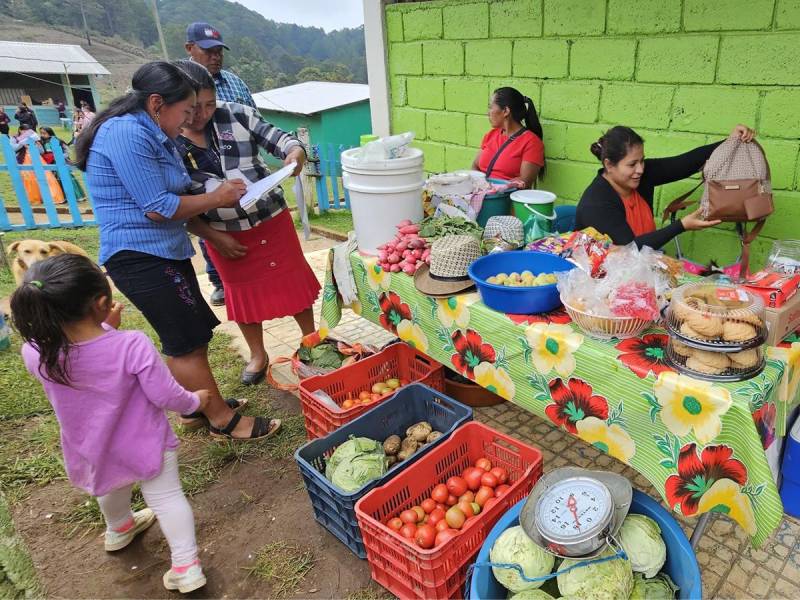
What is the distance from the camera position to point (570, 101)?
142 inches

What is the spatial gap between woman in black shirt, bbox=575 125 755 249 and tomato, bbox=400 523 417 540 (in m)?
1.71

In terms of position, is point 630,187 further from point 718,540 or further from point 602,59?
point 718,540

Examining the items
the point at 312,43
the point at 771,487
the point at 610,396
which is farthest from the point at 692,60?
the point at 312,43

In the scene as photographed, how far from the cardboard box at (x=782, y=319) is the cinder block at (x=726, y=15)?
178cm

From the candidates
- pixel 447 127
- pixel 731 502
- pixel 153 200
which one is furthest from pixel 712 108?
pixel 153 200

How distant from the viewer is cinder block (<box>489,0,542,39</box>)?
3.59 metres

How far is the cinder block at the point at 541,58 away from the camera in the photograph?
3541 millimetres

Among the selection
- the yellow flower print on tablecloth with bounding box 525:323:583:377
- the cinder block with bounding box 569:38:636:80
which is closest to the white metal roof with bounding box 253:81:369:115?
the cinder block with bounding box 569:38:636:80

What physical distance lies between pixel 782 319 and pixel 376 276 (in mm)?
1840

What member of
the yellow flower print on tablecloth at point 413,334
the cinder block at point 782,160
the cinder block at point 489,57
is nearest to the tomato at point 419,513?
the yellow flower print on tablecloth at point 413,334

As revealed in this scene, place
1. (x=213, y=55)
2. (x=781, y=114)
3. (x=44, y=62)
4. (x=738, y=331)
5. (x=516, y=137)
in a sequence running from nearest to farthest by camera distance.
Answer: (x=738, y=331) → (x=781, y=114) → (x=516, y=137) → (x=213, y=55) → (x=44, y=62)

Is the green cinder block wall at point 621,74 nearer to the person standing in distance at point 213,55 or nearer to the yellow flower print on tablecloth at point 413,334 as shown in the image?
the person standing in distance at point 213,55

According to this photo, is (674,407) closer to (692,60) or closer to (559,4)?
(692,60)

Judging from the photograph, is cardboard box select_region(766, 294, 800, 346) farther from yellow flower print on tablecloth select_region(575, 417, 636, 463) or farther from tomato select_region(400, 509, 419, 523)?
tomato select_region(400, 509, 419, 523)
